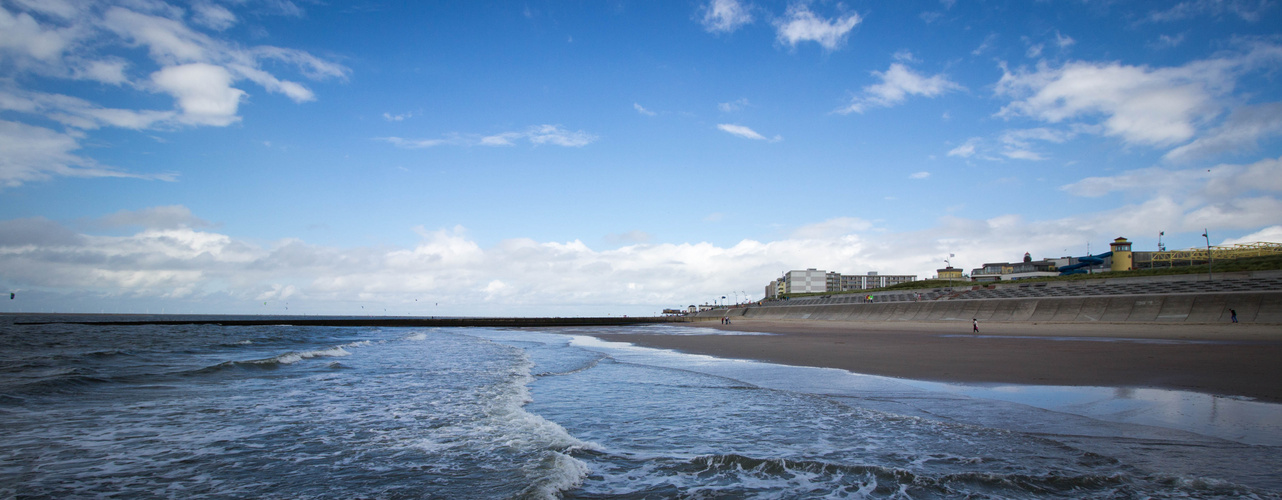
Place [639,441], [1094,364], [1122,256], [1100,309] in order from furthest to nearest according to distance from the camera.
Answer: [1122,256], [1100,309], [1094,364], [639,441]

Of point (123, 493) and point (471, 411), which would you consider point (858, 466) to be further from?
point (123, 493)

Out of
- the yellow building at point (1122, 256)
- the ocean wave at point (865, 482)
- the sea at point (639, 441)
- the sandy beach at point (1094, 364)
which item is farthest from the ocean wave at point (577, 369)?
the yellow building at point (1122, 256)

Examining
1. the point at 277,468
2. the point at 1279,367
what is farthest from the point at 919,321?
the point at 277,468

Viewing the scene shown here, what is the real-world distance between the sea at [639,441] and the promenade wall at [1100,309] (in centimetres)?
3284

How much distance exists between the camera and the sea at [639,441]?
5.52 meters

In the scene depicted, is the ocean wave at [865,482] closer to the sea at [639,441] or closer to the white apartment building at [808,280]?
the sea at [639,441]

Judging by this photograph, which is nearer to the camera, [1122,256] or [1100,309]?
[1100,309]

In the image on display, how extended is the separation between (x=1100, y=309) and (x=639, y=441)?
46.0 metres

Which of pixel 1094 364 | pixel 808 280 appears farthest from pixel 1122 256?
pixel 808 280

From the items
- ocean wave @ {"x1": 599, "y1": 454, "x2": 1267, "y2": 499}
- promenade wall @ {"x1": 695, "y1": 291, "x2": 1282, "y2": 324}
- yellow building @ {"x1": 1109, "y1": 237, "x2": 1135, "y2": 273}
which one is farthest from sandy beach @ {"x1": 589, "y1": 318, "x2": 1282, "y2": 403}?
yellow building @ {"x1": 1109, "y1": 237, "x2": 1135, "y2": 273}

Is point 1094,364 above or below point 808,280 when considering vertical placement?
below

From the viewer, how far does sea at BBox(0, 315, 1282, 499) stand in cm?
552

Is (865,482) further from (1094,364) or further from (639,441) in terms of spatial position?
(1094,364)

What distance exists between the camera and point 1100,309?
39562 mm
